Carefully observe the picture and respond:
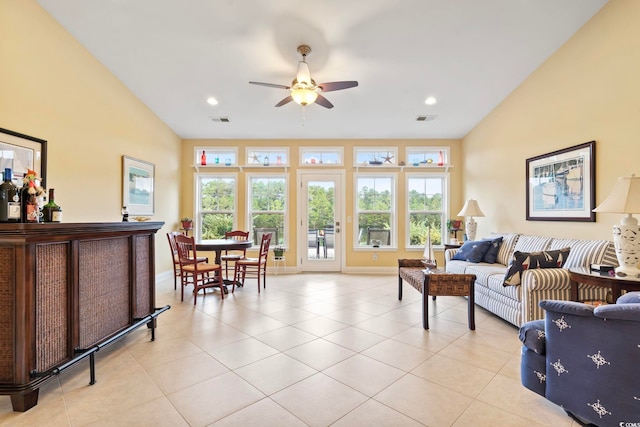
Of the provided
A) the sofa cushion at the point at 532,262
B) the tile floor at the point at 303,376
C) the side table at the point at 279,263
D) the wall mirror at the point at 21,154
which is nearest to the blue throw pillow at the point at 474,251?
the tile floor at the point at 303,376

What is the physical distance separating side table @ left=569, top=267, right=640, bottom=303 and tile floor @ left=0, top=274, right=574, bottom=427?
0.78 meters

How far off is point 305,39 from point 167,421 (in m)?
3.62

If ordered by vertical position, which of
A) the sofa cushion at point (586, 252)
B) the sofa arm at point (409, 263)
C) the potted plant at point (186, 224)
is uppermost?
the potted plant at point (186, 224)

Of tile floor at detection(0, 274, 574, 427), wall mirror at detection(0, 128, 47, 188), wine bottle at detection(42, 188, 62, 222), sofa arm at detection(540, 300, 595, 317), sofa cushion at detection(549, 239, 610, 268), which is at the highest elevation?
wall mirror at detection(0, 128, 47, 188)

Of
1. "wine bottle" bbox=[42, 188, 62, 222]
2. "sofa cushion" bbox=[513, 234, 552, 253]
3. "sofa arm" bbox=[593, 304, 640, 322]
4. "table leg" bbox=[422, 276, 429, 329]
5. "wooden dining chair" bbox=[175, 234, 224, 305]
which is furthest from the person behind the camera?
"wooden dining chair" bbox=[175, 234, 224, 305]

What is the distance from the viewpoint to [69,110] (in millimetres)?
3334

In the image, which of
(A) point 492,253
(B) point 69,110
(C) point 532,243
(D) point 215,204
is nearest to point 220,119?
(D) point 215,204

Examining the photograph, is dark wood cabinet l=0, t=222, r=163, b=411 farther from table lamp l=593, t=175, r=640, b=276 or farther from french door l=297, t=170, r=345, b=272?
table lamp l=593, t=175, r=640, b=276

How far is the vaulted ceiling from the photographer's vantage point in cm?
301

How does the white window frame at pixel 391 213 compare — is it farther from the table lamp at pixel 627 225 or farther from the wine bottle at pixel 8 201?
the wine bottle at pixel 8 201

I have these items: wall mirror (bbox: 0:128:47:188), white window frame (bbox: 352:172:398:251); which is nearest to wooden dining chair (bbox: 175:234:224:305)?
wall mirror (bbox: 0:128:47:188)

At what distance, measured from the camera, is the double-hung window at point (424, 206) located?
6.20 metres

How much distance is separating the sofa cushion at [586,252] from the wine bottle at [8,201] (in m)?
4.61

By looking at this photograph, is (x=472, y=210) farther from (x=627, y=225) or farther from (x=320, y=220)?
(x=320, y=220)
